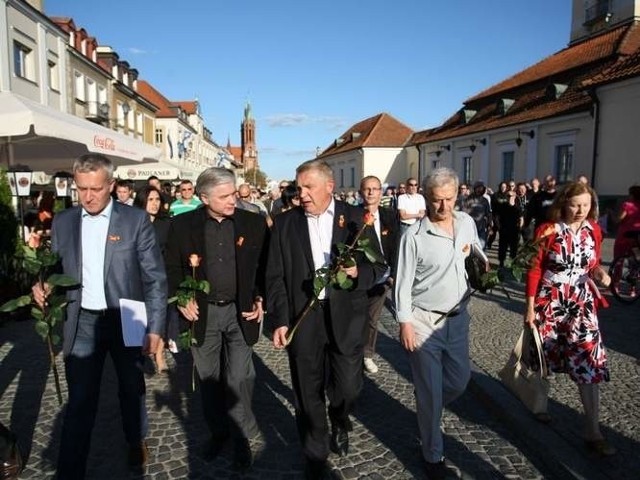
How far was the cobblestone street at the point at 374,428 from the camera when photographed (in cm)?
321

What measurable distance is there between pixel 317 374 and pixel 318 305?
45 centimetres

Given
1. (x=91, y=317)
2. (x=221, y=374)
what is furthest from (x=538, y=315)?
(x=91, y=317)

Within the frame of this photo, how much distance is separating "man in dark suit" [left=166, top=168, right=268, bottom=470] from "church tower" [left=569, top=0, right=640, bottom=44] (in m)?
31.5

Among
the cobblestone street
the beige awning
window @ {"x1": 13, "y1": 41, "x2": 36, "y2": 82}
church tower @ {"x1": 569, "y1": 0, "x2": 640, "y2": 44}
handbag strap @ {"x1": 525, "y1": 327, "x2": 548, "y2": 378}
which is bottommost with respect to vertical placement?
the cobblestone street

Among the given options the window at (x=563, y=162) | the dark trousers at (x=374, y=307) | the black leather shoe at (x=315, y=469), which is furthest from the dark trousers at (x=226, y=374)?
the window at (x=563, y=162)

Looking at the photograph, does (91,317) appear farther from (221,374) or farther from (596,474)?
(596,474)

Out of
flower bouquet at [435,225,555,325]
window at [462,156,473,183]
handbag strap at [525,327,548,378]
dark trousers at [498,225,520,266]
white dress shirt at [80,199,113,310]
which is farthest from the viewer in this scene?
window at [462,156,473,183]

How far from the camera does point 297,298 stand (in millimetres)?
3137

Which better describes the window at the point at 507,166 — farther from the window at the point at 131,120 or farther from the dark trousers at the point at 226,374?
the window at the point at 131,120

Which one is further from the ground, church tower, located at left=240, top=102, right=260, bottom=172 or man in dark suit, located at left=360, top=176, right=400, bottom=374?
church tower, located at left=240, top=102, right=260, bottom=172

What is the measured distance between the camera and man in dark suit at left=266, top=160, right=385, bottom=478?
3098 mm

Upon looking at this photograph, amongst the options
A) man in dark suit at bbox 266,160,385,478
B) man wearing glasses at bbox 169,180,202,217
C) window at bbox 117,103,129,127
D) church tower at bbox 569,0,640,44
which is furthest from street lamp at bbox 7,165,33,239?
window at bbox 117,103,129,127

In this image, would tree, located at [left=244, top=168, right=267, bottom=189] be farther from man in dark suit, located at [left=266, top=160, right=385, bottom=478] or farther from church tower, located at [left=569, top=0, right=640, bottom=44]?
man in dark suit, located at [left=266, top=160, right=385, bottom=478]

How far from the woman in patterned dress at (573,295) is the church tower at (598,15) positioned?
3010 centimetres
